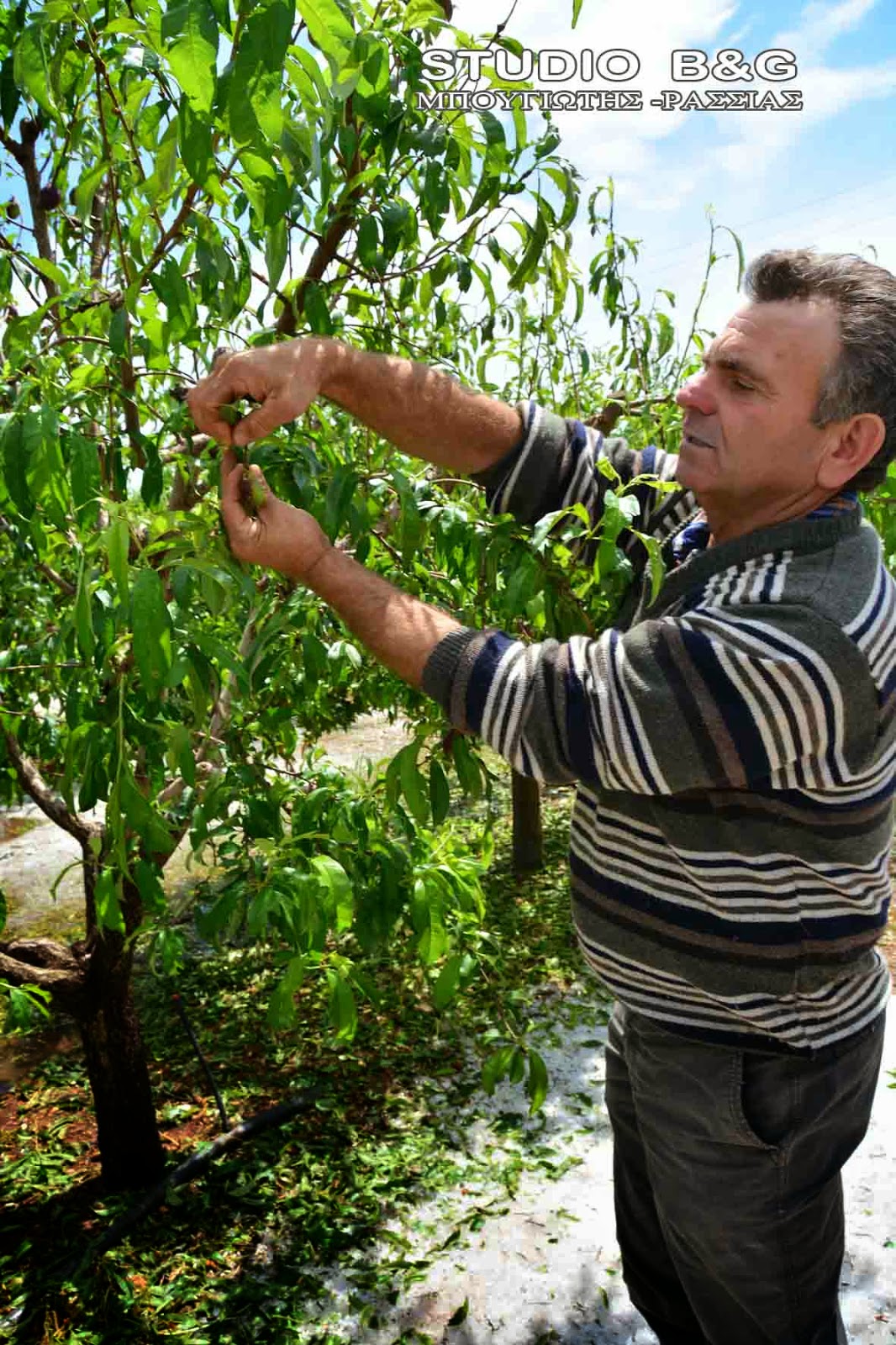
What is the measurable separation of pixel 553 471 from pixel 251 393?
676 mm

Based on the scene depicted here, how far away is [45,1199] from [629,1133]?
2205mm

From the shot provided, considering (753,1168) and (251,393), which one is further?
(753,1168)

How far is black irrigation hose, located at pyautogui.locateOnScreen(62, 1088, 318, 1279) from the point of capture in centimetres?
292

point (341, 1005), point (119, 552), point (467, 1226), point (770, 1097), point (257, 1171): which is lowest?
point (467, 1226)

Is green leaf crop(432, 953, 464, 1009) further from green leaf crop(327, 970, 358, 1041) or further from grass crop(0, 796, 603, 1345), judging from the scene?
grass crop(0, 796, 603, 1345)

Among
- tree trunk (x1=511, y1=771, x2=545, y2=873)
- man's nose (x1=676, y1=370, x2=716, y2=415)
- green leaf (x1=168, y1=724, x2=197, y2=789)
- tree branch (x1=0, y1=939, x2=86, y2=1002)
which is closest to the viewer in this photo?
man's nose (x1=676, y1=370, x2=716, y2=415)

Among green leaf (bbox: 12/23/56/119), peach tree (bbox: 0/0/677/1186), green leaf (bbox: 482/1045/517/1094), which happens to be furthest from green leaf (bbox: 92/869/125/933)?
green leaf (bbox: 12/23/56/119)

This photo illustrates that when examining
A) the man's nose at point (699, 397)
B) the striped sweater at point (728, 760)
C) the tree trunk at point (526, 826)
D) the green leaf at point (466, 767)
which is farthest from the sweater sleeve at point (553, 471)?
the tree trunk at point (526, 826)

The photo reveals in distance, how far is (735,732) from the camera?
1.42 metres

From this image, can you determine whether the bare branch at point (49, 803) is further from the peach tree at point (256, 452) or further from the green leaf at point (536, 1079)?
the green leaf at point (536, 1079)

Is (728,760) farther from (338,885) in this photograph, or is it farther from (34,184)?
(34,184)

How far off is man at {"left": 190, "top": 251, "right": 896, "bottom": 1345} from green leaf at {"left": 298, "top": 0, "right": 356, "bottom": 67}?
49 centimetres

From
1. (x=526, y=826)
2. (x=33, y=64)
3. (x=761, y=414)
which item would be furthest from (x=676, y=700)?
(x=526, y=826)

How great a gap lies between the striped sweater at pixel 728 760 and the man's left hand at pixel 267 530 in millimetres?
258
